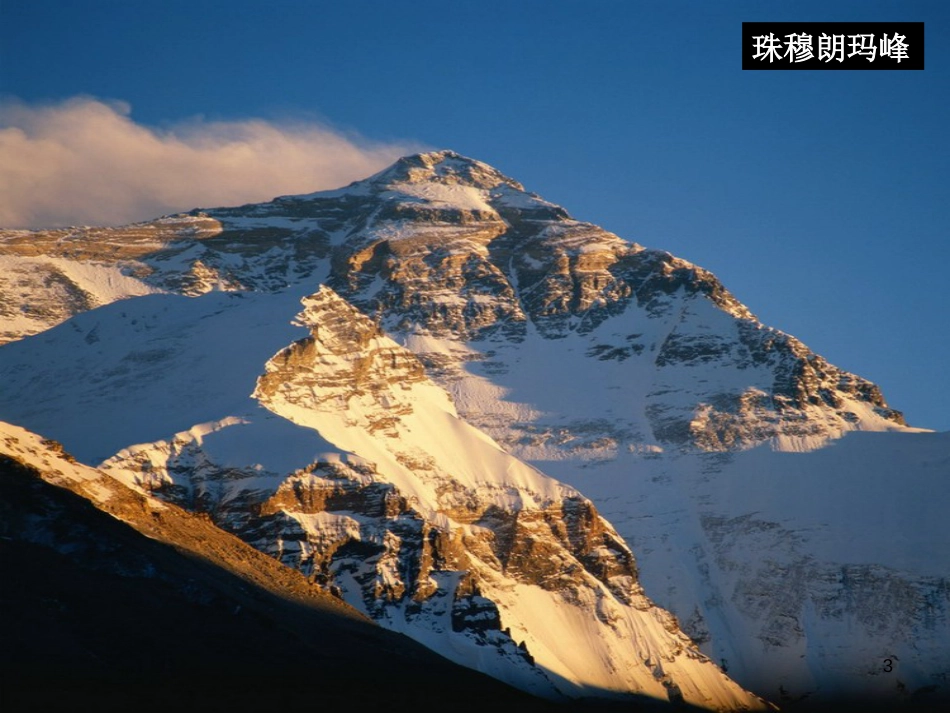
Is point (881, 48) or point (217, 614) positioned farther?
point (217, 614)

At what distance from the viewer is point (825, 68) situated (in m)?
176

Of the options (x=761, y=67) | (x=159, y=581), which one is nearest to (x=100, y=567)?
(x=159, y=581)

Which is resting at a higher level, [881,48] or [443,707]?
[881,48]

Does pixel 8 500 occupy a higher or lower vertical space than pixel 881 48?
lower

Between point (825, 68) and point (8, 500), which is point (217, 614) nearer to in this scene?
point (8, 500)

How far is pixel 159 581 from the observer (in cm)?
19788

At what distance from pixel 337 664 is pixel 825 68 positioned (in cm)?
6685

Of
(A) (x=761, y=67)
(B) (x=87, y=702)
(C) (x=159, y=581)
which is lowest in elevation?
(B) (x=87, y=702)

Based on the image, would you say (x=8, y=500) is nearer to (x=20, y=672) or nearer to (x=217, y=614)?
(x=217, y=614)

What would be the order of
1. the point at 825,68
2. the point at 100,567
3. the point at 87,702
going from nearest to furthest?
the point at 87,702
the point at 825,68
the point at 100,567

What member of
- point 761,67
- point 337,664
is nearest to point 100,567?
point 337,664

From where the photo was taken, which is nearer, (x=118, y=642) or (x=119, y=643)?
(x=119, y=643)

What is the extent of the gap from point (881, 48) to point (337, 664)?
70119 mm

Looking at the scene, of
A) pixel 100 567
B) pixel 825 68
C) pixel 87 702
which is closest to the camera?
pixel 87 702
